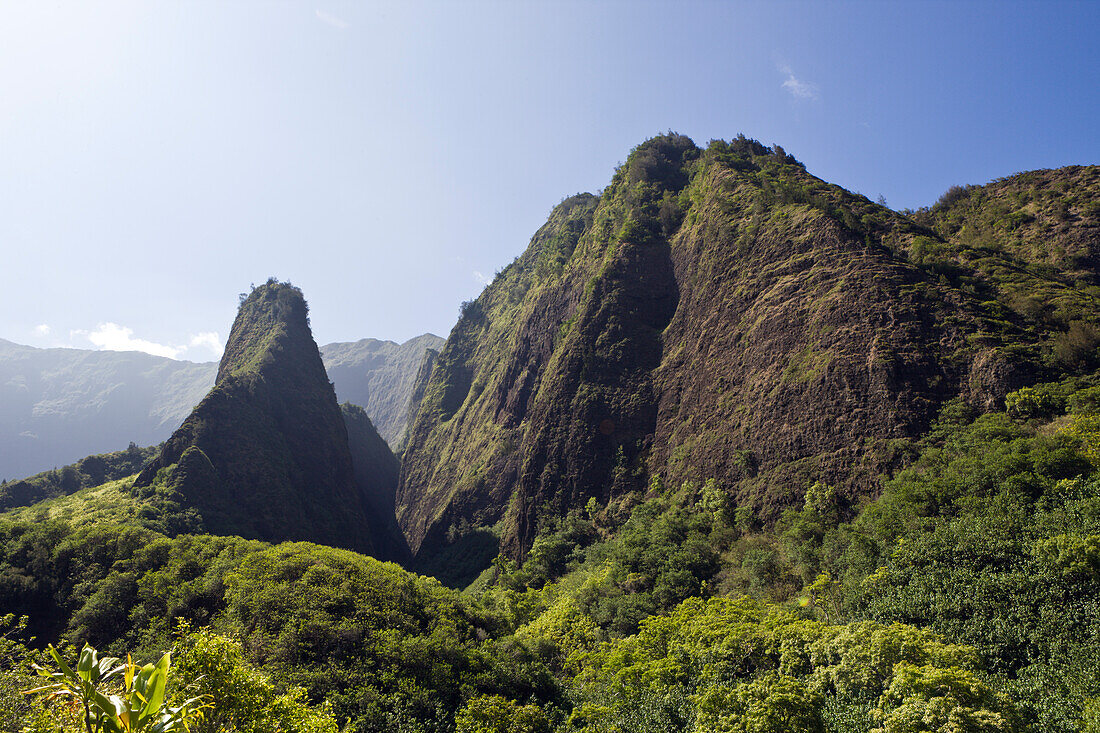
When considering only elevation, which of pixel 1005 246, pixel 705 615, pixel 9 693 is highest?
pixel 1005 246

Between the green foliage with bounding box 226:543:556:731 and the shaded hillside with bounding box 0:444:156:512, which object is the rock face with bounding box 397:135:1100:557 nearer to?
the green foliage with bounding box 226:543:556:731

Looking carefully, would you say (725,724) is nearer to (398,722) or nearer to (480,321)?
(398,722)

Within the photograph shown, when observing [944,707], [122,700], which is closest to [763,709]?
[944,707]

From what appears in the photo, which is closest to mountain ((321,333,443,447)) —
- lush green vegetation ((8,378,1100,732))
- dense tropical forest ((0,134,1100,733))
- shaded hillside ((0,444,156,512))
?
shaded hillside ((0,444,156,512))

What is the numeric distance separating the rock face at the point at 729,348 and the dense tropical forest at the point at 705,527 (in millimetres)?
248

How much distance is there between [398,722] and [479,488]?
44.8m

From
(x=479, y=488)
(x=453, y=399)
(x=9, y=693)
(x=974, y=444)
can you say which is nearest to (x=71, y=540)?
(x=9, y=693)

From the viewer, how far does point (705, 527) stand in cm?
3145

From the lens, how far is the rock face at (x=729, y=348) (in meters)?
26.9

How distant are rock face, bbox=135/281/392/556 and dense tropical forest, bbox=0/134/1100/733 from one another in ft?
1.41

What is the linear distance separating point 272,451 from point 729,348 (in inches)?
2078

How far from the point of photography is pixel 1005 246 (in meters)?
36.3

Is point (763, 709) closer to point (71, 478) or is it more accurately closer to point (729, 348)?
point (729, 348)

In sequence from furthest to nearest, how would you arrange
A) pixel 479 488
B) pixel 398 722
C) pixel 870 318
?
1. pixel 479 488
2. pixel 870 318
3. pixel 398 722
